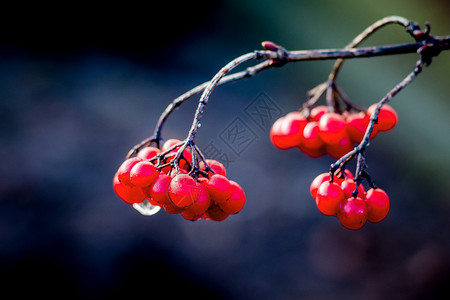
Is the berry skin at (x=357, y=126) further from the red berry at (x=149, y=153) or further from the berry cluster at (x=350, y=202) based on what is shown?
the red berry at (x=149, y=153)

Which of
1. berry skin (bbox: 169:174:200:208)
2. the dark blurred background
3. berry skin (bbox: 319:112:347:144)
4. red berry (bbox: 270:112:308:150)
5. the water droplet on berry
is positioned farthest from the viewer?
the dark blurred background

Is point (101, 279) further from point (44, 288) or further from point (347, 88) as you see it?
point (347, 88)

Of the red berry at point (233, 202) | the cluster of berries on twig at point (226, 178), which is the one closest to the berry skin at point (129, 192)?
the cluster of berries on twig at point (226, 178)

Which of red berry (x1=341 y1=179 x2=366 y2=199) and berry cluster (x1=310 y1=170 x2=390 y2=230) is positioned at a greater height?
red berry (x1=341 y1=179 x2=366 y2=199)

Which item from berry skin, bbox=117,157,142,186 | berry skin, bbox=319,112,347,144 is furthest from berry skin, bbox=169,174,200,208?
berry skin, bbox=319,112,347,144

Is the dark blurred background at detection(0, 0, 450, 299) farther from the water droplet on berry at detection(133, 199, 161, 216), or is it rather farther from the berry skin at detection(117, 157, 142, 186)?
the berry skin at detection(117, 157, 142, 186)

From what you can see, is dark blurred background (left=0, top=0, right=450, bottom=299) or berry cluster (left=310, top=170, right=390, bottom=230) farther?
dark blurred background (left=0, top=0, right=450, bottom=299)
